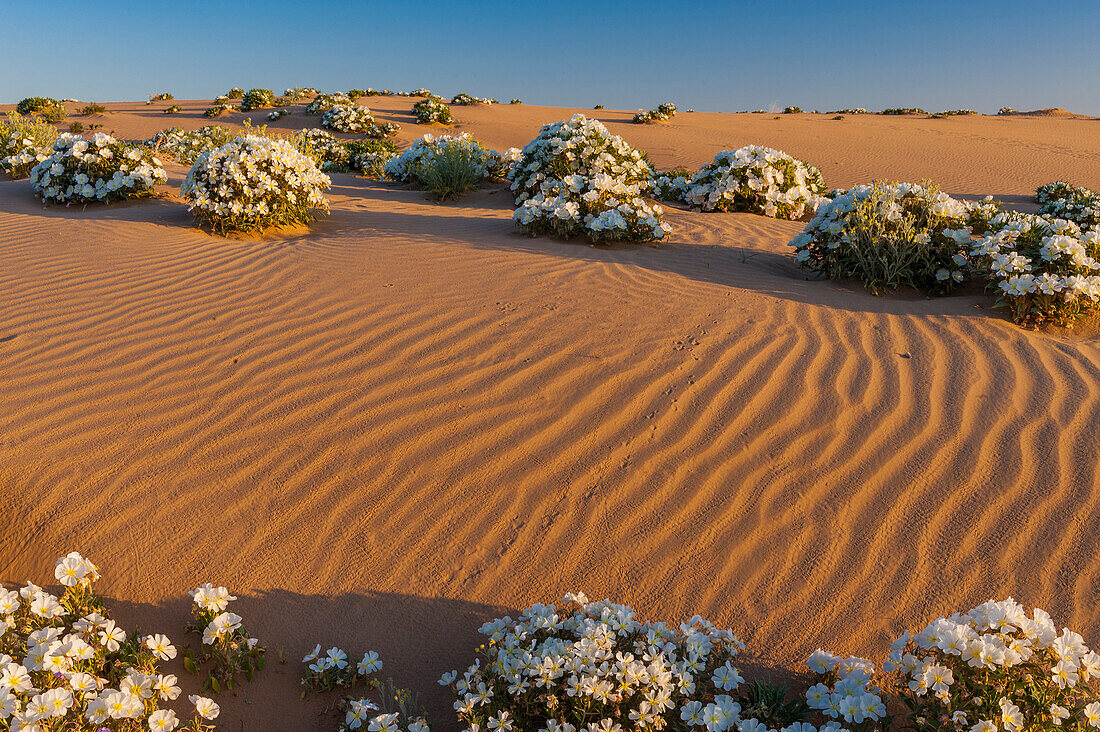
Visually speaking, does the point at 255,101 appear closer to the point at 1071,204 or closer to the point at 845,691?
the point at 1071,204

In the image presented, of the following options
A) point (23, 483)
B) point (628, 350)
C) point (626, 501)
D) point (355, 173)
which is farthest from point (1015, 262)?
point (355, 173)

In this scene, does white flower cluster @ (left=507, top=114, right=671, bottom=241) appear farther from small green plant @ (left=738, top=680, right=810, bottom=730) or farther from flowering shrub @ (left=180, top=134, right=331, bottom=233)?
small green plant @ (left=738, top=680, right=810, bottom=730)

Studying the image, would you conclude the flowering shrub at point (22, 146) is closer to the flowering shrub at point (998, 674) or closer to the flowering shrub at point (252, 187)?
the flowering shrub at point (252, 187)

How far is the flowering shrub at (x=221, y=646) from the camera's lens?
2.32 m

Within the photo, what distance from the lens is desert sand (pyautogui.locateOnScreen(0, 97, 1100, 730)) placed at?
8.48 ft

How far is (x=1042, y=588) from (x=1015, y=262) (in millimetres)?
3042

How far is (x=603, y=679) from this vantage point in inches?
80.4

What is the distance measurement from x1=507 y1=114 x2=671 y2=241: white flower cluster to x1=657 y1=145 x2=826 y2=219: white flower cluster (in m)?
0.85

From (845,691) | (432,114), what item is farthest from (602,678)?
(432,114)

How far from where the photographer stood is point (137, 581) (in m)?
2.66

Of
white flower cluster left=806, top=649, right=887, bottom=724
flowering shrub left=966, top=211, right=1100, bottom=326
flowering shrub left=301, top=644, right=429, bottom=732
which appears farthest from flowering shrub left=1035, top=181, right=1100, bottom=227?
flowering shrub left=301, top=644, right=429, bottom=732

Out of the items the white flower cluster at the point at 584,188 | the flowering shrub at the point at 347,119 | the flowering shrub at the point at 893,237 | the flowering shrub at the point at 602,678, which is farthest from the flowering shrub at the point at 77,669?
the flowering shrub at the point at 347,119

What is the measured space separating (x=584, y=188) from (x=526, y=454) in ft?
16.4

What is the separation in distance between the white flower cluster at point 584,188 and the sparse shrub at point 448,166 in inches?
30.8
